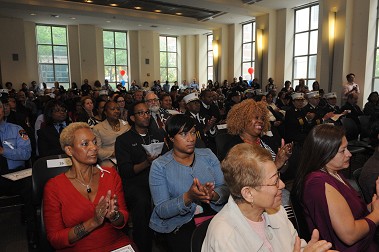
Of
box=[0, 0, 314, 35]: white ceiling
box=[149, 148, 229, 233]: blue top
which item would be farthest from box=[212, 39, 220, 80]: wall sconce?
box=[149, 148, 229, 233]: blue top

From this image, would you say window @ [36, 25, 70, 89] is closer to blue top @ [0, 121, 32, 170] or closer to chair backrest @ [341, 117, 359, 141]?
blue top @ [0, 121, 32, 170]

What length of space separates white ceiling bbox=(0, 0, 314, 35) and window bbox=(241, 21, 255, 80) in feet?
2.51

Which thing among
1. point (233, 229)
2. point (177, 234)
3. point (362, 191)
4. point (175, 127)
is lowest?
point (177, 234)

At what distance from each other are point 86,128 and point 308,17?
41.6 ft

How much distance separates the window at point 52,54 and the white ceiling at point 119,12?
0.89 meters

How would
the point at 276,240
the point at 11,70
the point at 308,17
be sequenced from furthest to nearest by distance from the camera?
the point at 11,70, the point at 308,17, the point at 276,240

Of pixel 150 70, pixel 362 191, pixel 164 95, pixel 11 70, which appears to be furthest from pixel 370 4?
pixel 11 70

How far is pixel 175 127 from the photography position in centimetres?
229

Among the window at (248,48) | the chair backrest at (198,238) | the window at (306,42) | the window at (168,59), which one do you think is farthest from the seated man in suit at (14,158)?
the window at (168,59)

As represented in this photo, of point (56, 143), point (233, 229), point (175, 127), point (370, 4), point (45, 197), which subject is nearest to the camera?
point (233, 229)

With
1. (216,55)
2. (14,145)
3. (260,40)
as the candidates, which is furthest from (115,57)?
(14,145)

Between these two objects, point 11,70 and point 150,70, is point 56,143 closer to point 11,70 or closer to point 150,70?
point 11,70

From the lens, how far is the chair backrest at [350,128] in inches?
212

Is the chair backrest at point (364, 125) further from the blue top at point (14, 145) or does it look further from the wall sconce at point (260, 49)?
the wall sconce at point (260, 49)
